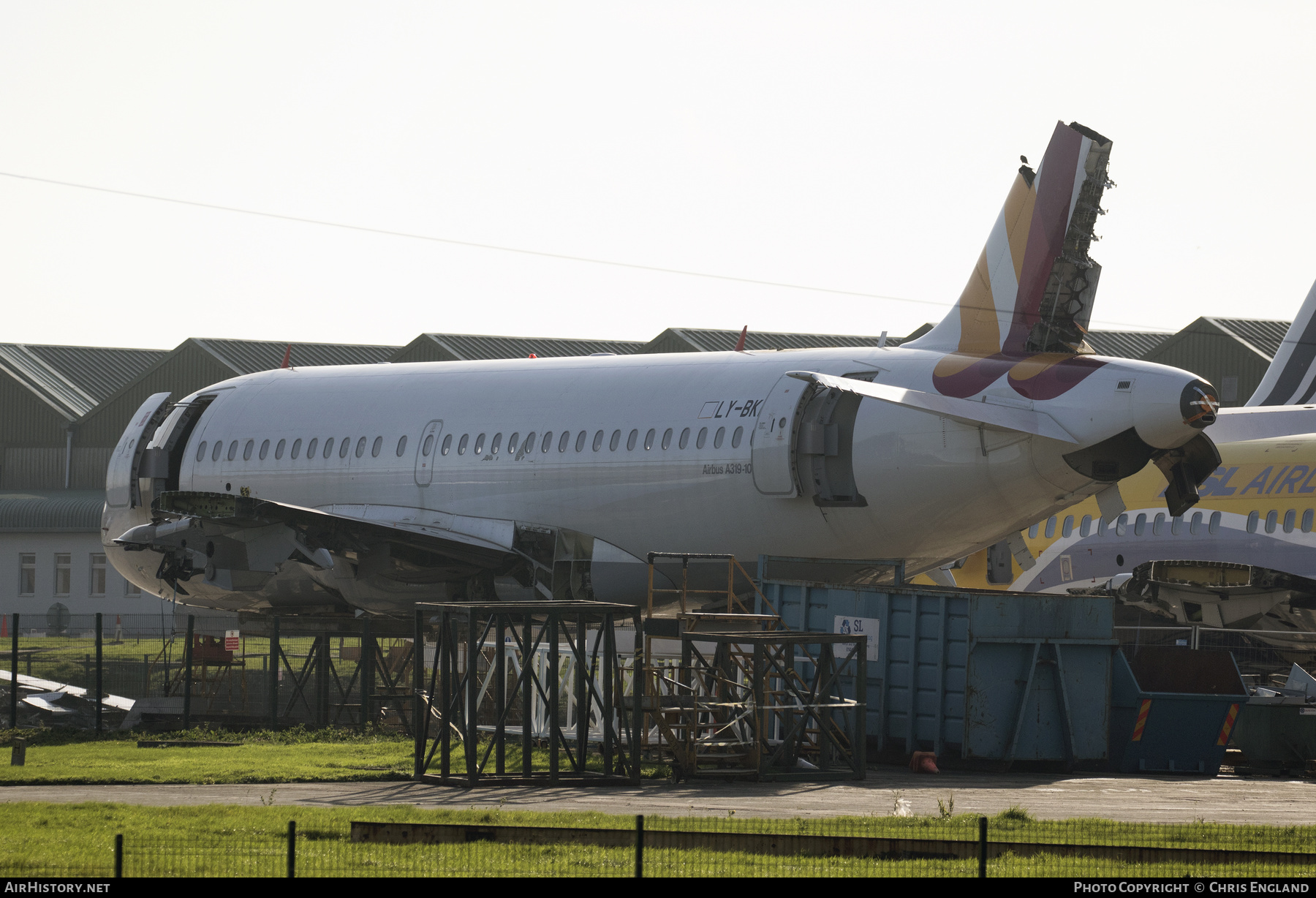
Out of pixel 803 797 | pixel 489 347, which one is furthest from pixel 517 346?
pixel 803 797

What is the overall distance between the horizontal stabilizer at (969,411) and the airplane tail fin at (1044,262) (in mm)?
1433

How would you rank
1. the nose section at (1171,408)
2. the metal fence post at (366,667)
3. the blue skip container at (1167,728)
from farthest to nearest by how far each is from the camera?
the metal fence post at (366,667) < the nose section at (1171,408) < the blue skip container at (1167,728)

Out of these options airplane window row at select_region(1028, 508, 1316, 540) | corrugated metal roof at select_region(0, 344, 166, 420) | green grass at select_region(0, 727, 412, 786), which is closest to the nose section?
airplane window row at select_region(1028, 508, 1316, 540)

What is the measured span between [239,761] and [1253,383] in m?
42.3

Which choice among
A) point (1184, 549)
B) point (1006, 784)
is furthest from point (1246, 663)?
point (1006, 784)

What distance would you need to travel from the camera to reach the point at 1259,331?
58.6 meters

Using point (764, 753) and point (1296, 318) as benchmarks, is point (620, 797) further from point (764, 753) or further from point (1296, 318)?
point (1296, 318)

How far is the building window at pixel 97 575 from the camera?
175 feet

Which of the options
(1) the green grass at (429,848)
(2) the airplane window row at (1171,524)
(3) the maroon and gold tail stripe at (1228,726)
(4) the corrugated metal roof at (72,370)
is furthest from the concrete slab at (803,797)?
(4) the corrugated metal roof at (72,370)

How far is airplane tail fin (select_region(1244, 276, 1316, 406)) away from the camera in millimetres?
33594

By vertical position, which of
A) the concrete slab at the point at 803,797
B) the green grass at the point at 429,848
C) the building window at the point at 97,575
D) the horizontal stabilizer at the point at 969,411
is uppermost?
the horizontal stabilizer at the point at 969,411

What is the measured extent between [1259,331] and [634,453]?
42.9 m

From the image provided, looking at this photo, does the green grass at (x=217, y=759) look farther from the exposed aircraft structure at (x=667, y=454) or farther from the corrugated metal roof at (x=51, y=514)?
the corrugated metal roof at (x=51, y=514)

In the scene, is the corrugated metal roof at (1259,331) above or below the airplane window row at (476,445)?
above
